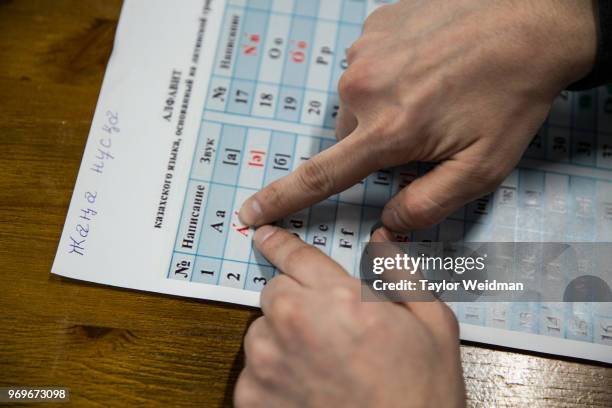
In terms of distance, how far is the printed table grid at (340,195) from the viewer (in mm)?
619

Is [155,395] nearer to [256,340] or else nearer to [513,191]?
[256,340]

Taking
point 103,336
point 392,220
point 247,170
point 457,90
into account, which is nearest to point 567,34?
point 457,90

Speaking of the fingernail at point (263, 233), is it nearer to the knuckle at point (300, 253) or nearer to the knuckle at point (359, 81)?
the knuckle at point (300, 253)

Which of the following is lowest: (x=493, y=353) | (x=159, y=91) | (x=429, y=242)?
(x=493, y=353)

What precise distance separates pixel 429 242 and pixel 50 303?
447 mm

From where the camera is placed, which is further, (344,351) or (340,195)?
(340,195)

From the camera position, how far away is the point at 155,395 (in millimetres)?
574

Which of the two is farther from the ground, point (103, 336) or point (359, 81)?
point (359, 81)

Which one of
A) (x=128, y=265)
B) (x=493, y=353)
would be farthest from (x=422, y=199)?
(x=128, y=265)

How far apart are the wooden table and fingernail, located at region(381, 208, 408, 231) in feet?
0.51

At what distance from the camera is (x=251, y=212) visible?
63 centimetres
